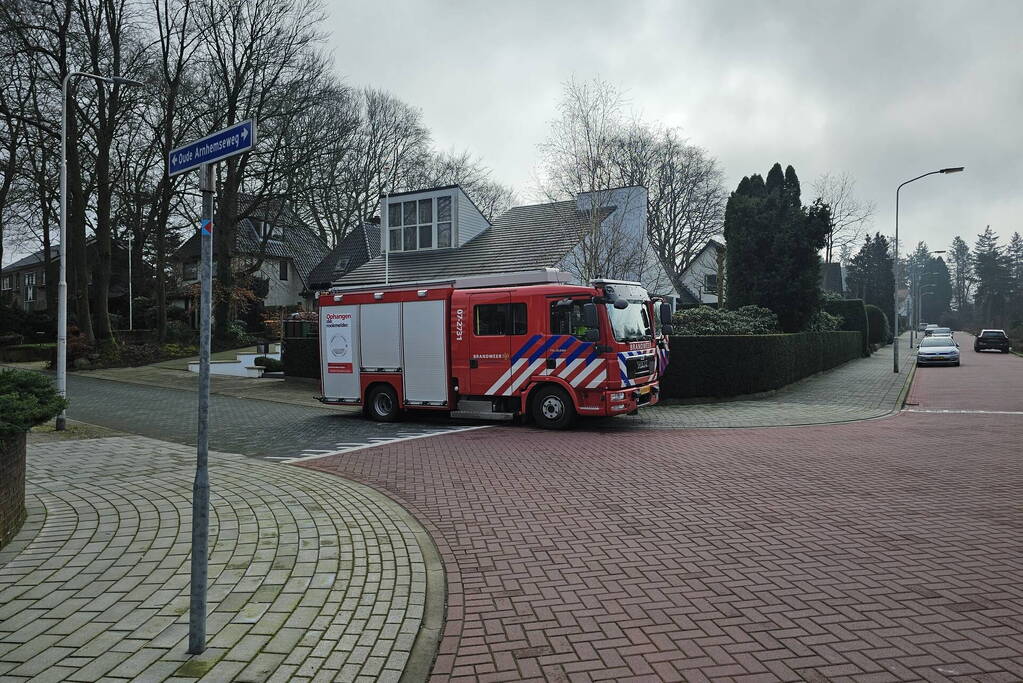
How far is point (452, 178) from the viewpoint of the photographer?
4619 centimetres

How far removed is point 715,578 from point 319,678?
2856mm

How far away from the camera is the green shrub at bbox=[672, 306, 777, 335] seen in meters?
20.5

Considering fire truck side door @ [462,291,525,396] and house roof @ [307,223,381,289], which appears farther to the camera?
house roof @ [307,223,381,289]

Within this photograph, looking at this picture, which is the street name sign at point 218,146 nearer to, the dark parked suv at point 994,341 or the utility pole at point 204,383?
the utility pole at point 204,383

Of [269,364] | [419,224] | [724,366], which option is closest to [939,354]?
[724,366]

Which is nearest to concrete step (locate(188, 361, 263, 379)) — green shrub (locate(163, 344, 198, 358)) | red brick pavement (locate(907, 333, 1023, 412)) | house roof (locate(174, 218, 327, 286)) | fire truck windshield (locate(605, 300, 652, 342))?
green shrub (locate(163, 344, 198, 358))

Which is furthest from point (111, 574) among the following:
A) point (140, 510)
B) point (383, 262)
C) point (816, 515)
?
point (383, 262)

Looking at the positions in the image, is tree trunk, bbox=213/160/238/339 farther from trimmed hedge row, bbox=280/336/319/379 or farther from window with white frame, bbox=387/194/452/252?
trimmed hedge row, bbox=280/336/319/379

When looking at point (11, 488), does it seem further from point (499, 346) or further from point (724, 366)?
point (724, 366)

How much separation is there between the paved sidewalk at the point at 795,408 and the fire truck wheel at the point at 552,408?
83 centimetres

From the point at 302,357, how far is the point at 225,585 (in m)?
19.3

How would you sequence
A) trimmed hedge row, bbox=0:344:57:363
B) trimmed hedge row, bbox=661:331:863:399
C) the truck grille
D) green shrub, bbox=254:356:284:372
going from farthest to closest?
1. trimmed hedge row, bbox=0:344:57:363
2. green shrub, bbox=254:356:284:372
3. trimmed hedge row, bbox=661:331:863:399
4. the truck grille

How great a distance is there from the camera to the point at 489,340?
524 inches

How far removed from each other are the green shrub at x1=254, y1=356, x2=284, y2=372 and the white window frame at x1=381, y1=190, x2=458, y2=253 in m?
6.46
